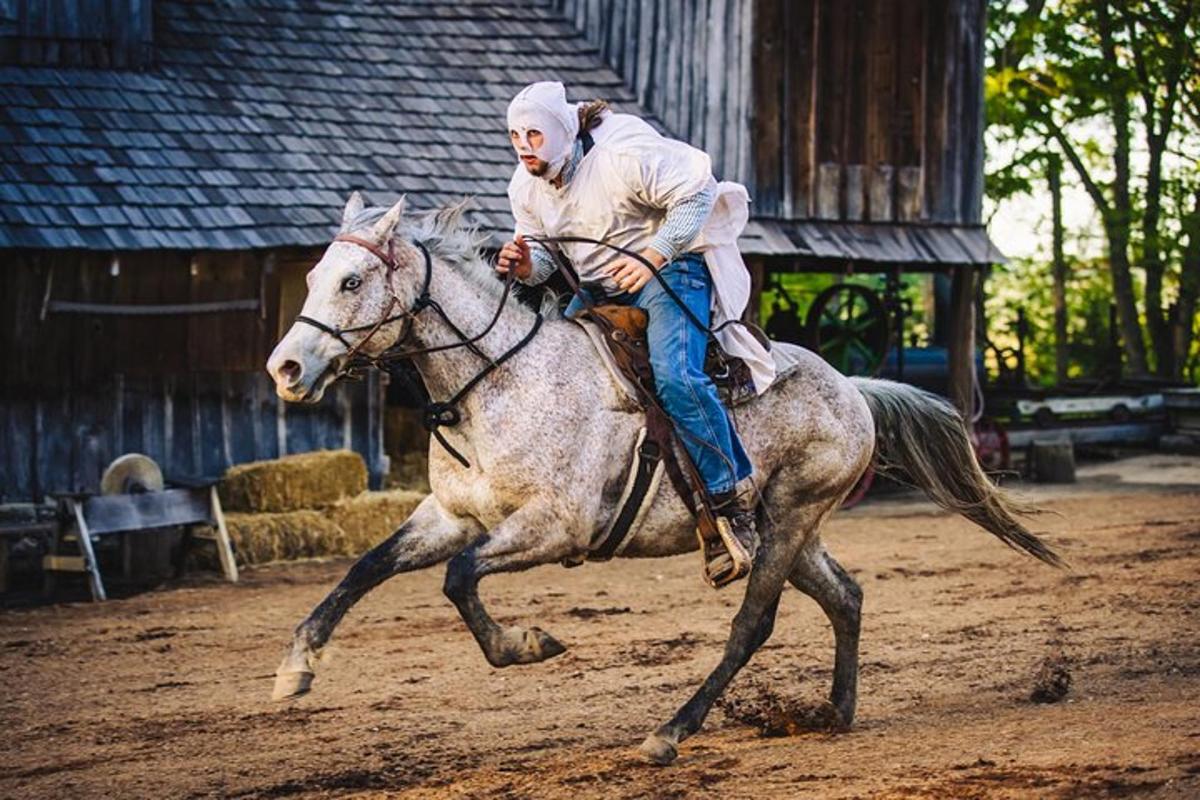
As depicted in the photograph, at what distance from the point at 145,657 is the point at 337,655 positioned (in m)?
1.22

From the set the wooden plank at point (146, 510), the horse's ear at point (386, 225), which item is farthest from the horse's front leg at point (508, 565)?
the wooden plank at point (146, 510)

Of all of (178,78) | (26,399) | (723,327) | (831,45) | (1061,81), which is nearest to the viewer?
(723,327)

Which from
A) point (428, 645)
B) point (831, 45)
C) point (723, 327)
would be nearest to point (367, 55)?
point (831, 45)

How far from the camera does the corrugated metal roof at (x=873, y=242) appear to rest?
747 inches

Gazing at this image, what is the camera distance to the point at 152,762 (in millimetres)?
8062

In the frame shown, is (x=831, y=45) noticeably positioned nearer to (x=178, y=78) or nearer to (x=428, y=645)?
(x=178, y=78)

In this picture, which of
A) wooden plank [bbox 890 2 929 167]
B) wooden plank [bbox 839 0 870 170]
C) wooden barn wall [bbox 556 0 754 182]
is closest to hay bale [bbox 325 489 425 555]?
wooden barn wall [bbox 556 0 754 182]

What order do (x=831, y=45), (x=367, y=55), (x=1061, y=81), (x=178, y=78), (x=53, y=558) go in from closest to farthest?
(x=53, y=558), (x=178, y=78), (x=367, y=55), (x=831, y=45), (x=1061, y=81)

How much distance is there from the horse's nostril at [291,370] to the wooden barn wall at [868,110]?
1293cm

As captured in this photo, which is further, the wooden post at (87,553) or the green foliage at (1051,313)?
the green foliage at (1051,313)

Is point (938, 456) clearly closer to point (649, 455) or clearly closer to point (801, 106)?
point (649, 455)

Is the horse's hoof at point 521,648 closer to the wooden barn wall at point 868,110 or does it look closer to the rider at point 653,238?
the rider at point 653,238

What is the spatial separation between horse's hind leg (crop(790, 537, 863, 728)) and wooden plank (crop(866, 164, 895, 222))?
38.7 ft

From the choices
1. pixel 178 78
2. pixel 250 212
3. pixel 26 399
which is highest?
pixel 178 78
